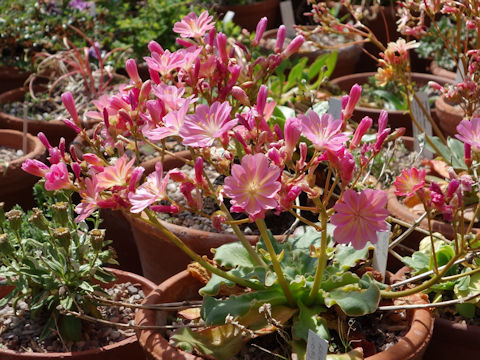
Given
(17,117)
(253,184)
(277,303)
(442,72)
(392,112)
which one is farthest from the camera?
(442,72)

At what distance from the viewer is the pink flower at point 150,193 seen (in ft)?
4.35

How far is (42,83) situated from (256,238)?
85.1 inches

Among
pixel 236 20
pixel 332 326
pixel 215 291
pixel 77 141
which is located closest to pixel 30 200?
pixel 77 141

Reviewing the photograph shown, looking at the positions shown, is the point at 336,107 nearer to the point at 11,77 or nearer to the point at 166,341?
the point at 166,341

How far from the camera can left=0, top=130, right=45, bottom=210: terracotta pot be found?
2.69 metres

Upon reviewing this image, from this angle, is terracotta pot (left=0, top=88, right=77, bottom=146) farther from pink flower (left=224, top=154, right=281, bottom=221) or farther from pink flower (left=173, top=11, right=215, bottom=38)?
pink flower (left=224, top=154, right=281, bottom=221)

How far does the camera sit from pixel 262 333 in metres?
1.57

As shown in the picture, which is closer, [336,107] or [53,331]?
[53,331]

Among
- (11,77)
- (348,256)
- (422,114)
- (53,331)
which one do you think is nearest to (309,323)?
(348,256)

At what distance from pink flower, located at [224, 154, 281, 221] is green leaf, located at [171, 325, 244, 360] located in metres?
0.37

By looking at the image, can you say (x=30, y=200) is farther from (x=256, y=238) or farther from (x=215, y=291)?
(x=215, y=291)

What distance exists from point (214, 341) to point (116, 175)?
1.41 feet

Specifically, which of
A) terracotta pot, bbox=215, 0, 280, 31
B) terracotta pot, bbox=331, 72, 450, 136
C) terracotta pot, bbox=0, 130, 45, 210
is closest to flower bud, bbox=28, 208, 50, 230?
terracotta pot, bbox=0, 130, 45, 210

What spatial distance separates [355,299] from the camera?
1.53 metres
